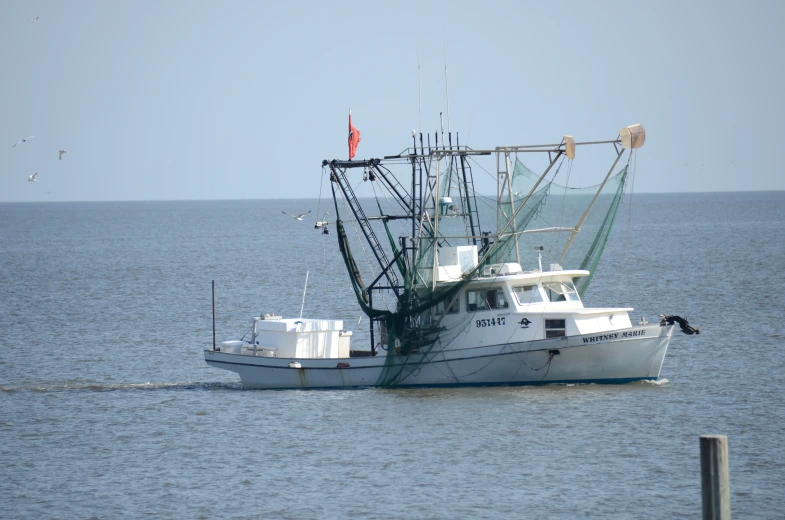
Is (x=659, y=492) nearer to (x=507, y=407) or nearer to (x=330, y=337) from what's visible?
(x=507, y=407)

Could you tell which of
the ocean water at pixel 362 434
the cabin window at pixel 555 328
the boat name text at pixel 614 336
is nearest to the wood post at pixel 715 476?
the ocean water at pixel 362 434

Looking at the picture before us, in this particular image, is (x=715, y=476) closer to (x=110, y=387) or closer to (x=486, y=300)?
(x=486, y=300)

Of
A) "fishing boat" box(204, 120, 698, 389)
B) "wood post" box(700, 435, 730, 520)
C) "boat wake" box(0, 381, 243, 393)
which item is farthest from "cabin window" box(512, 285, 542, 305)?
"wood post" box(700, 435, 730, 520)

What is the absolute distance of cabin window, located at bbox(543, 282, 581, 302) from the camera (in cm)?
3228

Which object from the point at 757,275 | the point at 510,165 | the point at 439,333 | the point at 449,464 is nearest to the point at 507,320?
the point at 439,333

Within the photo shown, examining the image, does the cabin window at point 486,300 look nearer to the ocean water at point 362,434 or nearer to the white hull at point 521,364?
the white hull at point 521,364

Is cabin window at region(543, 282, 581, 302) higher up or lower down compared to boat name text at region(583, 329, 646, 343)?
higher up

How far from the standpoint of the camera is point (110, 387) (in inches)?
1394

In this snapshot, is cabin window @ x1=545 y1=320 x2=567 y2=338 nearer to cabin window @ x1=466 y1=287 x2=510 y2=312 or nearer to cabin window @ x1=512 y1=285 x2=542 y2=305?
cabin window @ x1=512 y1=285 x2=542 y2=305

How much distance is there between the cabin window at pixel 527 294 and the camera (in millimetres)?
31953

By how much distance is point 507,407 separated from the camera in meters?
30.0

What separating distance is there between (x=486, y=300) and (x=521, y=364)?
1.90m

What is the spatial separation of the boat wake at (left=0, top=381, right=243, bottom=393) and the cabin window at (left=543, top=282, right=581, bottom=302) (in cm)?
926

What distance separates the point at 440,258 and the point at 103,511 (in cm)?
1303
